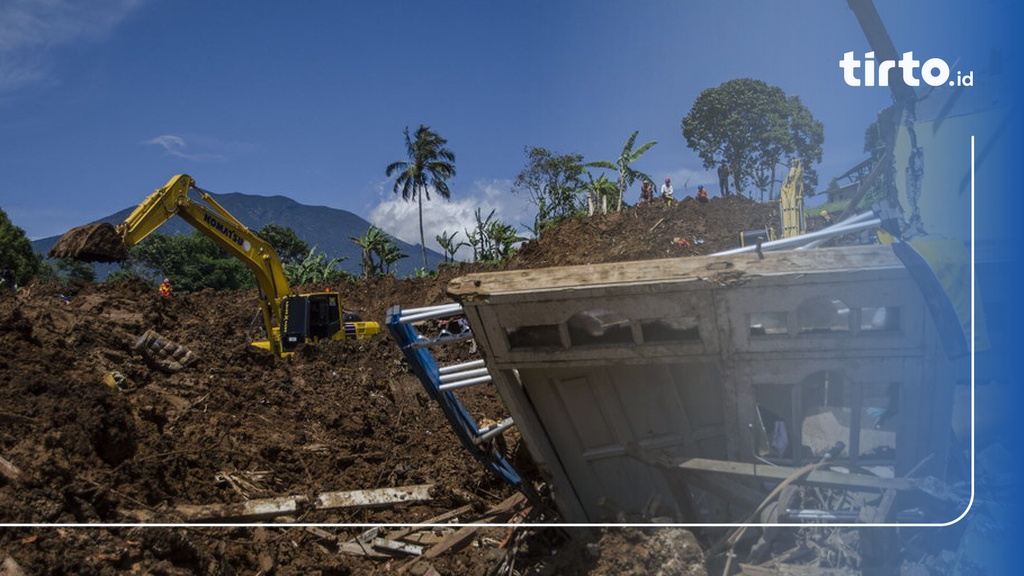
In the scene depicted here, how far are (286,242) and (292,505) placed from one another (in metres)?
41.2

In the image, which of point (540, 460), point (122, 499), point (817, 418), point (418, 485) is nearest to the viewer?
point (817, 418)

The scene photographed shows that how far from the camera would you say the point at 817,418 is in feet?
14.0

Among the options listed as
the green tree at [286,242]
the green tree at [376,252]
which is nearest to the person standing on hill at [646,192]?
the green tree at [376,252]

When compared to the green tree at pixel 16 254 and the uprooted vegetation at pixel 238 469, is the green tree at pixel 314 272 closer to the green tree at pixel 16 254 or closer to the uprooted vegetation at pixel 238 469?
the green tree at pixel 16 254

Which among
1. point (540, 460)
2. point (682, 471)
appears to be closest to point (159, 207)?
point (540, 460)

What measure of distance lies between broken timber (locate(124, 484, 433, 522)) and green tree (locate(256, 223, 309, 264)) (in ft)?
130

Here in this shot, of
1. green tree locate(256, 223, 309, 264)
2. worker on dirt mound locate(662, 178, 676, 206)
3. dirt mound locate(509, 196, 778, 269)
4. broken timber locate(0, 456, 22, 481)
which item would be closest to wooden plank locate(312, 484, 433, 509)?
broken timber locate(0, 456, 22, 481)

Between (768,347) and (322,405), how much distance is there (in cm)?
771

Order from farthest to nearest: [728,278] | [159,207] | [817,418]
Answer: [159,207] → [817,418] → [728,278]

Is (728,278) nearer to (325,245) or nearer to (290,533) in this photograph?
(290,533)

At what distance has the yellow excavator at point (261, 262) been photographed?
1186 cm

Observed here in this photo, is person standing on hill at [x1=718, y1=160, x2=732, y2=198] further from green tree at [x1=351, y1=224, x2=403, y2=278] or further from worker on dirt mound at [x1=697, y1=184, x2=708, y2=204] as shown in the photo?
green tree at [x1=351, y1=224, x2=403, y2=278]

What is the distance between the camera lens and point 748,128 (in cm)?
799

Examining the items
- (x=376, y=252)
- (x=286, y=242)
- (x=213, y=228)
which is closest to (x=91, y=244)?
(x=213, y=228)
